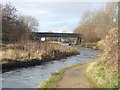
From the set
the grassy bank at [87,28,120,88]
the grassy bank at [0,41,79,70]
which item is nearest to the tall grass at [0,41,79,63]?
the grassy bank at [0,41,79,70]

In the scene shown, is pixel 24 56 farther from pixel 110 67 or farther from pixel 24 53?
pixel 110 67

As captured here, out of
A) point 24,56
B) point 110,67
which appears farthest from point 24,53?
point 110,67

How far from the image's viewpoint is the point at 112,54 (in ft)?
67.3

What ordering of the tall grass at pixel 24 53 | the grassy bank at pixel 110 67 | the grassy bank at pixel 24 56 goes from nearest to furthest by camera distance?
the grassy bank at pixel 110 67 → the grassy bank at pixel 24 56 → the tall grass at pixel 24 53

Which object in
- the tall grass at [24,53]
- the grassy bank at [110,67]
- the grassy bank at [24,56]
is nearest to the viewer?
the grassy bank at [110,67]

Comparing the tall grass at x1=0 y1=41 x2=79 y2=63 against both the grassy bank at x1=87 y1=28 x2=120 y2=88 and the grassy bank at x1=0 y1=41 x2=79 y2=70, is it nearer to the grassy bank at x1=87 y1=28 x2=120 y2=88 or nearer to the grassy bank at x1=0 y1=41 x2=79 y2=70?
the grassy bank at x1=0 y1=41 x2=79 y2=70

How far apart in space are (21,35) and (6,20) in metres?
6.60

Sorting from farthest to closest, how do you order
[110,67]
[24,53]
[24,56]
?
[24,53] → [24,56] → [110,67]

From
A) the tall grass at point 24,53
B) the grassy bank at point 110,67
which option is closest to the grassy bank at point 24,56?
the tall grass at point 24,53

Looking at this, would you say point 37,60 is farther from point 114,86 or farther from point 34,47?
point 114,86

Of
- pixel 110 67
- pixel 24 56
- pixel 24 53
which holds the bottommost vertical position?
pixel 24 56

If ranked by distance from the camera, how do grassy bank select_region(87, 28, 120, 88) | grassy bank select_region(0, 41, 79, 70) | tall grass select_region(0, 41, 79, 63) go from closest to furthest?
grassy bank select_region(87, 28, 120, 88) < grassy bank select_region(0, 41, 79, 70) < tall grass select_region(0, 41, 79, 63)

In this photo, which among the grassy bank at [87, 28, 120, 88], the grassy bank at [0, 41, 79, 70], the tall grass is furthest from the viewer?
the tall grass

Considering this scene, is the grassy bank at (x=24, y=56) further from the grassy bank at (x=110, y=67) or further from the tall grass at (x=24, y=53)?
the grassy bank at (x=110, y=67)
